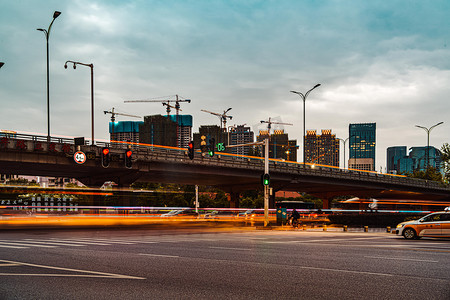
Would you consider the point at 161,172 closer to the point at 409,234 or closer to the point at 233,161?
the point at 233,161

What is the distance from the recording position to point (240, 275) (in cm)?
931

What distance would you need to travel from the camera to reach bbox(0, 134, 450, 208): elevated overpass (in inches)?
1622

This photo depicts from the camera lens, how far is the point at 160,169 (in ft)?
171

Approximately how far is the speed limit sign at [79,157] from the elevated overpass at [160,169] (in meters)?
0.52

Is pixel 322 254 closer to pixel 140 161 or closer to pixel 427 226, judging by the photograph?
Answer: pixel 427 226

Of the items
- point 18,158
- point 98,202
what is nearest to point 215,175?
point 98,202

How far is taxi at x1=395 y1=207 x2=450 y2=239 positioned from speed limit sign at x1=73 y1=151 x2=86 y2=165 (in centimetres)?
3029

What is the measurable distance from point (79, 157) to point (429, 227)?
104 feet

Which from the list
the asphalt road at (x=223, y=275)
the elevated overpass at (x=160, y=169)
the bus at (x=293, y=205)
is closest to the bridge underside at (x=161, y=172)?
the elevated overpass at (x=160, y=169)

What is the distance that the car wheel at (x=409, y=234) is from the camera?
22.2m

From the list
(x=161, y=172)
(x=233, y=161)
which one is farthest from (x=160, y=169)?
(x=233, y=161)

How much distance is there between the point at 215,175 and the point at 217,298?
178 feet

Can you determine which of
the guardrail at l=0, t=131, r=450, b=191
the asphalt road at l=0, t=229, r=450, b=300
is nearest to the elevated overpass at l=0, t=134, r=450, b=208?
the guardrail at l=0, t=131, r=450, b=191

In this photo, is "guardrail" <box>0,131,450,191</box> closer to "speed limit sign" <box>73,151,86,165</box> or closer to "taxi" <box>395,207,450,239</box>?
"speed limit sign" <box>73,151,86,165</box>
